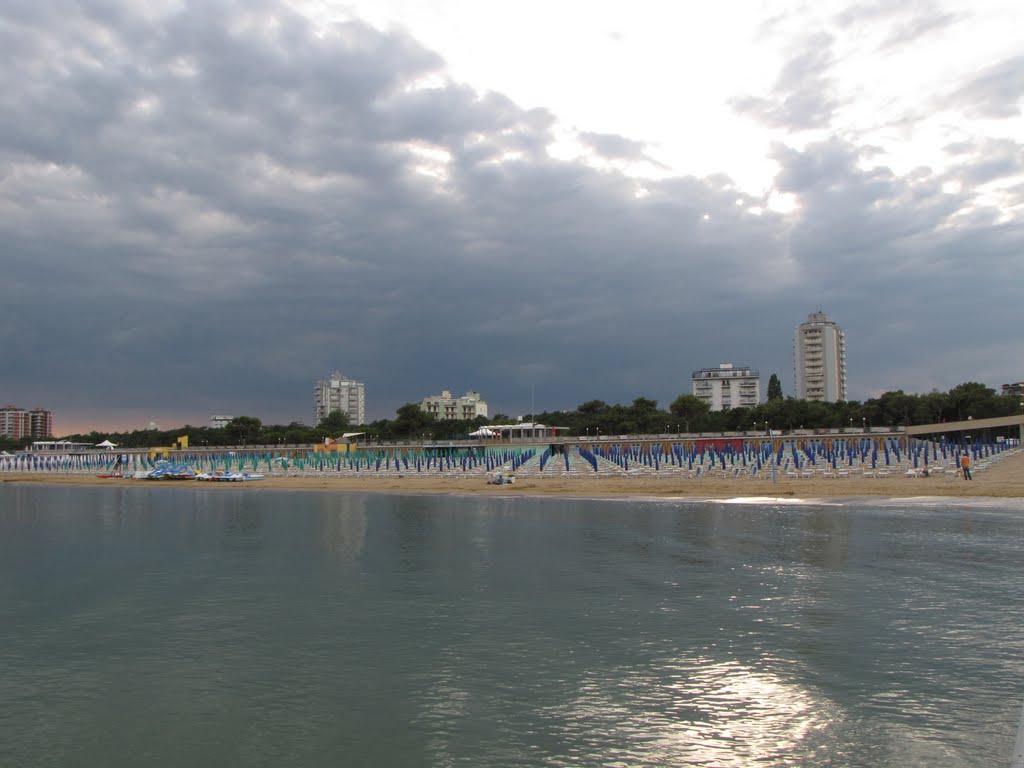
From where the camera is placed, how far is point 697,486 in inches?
1694

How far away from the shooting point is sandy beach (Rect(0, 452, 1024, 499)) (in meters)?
36.2

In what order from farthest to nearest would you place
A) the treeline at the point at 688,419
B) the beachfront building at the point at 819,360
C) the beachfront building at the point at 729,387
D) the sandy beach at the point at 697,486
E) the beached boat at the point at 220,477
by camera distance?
the beachfront building at the point at 729,387
the beachfront building at the point at 819,360
the treeline at the point at 688,419
the beached boat at the point at 220,477
the sandy beach at the point at 697,486

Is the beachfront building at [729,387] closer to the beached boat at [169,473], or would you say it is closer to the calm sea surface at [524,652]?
the beached boat at [169,473]

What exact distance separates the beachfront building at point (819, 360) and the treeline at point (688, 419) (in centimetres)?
2758

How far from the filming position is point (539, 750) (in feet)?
26.9

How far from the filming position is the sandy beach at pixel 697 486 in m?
36.2

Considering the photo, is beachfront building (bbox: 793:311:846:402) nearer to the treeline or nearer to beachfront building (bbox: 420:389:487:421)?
the treeline

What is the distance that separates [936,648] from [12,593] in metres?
19.3

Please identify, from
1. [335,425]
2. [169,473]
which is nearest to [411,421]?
[335,425]

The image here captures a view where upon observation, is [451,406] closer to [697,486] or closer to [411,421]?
[411,421]

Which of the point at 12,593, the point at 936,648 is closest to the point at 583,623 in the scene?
the point at 936,648

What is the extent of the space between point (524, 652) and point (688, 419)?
10292 cm

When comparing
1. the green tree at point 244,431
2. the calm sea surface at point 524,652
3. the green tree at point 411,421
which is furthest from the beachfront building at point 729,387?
the calm sea surface at point 524,652

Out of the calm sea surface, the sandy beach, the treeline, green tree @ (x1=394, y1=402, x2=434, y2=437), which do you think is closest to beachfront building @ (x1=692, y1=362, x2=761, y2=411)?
the treeline
